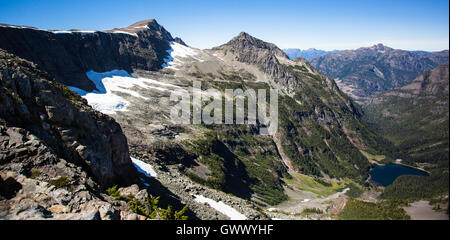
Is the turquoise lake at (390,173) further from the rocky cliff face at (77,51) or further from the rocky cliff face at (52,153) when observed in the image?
the rocky cliff face at (52,153)

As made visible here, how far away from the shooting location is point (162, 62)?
192m

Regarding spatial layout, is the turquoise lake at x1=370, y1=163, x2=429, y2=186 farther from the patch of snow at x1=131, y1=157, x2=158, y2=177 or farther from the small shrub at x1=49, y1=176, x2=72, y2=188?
the small shrub at x1=49, y1=176, x2=72, y2=188

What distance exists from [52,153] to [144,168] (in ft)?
88.2

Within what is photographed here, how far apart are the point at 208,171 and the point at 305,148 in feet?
453

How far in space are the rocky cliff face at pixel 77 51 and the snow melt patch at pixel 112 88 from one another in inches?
175

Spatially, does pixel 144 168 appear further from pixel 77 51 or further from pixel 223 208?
pixel 77 51

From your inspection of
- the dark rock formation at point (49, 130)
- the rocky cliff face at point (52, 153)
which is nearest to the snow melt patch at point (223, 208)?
the rocky cliff face at point (52, 153)

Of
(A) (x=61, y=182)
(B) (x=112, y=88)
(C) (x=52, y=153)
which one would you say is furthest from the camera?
(B) (x=112, y=88)

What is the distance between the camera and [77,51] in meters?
120

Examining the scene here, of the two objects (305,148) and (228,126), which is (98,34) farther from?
(305,148)

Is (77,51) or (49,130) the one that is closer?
(49,130)

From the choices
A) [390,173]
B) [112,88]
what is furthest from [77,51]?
[390,173]

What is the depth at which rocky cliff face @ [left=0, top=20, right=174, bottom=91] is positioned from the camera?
8815 cm
